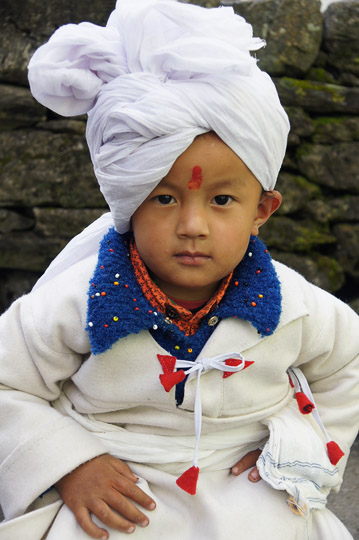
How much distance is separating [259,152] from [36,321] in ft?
2.50

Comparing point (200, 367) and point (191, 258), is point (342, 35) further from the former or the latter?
point (200, 367)

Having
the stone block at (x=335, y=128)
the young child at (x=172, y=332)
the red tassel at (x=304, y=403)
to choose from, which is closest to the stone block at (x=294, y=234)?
Result: the stone block at (x=335, y=128)

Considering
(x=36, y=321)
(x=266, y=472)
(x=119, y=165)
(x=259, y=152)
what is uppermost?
(x=259, y=152)

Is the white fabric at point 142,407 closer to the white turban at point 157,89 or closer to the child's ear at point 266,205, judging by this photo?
the child's ear at point 266,205

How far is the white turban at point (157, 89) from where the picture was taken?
1494 mm

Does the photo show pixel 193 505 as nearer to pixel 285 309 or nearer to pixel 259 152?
pixel 285 309

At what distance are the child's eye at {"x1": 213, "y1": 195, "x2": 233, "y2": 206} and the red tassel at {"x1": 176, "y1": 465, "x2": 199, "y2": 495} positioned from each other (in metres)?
0.70

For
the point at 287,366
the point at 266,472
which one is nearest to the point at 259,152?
the point at 287,366

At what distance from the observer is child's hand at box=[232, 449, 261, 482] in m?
1.72

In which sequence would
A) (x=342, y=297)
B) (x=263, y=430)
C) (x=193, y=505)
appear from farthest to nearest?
(x=342, y=297)
(x=263, y=430)
(x=193, y=505)

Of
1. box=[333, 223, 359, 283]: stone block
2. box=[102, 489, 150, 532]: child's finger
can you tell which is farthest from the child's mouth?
box=[333, 223, 359, 283]: stone block

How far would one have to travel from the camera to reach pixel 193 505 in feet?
5.45

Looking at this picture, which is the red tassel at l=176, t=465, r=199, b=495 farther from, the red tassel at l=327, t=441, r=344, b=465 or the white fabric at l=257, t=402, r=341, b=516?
the red tassel at l=327, t=441, r=344, b=465

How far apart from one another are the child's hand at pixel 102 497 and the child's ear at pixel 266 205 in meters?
→ 0.80
